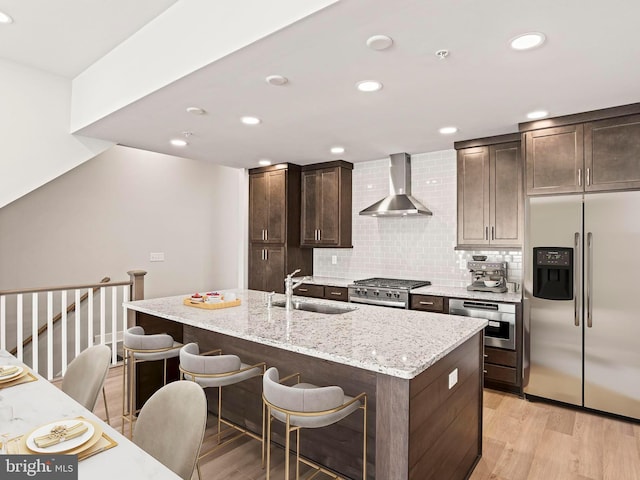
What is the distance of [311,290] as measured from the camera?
503cm

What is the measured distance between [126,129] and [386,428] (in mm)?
3569

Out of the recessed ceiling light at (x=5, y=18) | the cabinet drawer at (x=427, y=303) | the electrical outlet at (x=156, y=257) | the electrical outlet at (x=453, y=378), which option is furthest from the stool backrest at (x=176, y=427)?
the electrical outlet at (x=156, y=257)

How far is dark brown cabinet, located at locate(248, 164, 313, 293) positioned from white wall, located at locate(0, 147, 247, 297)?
0.83ft

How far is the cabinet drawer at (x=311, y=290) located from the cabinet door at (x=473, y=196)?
5.99ft

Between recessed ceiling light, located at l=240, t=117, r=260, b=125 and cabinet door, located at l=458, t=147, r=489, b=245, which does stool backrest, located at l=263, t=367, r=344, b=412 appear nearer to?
recessed ceiling light, located at l=240, t=117, r=260, b=125

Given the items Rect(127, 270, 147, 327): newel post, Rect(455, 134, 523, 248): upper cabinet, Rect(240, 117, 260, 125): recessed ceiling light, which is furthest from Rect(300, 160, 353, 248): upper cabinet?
Rect(127, 270, 147, 327): newel post

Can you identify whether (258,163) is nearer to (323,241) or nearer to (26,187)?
(323,241)

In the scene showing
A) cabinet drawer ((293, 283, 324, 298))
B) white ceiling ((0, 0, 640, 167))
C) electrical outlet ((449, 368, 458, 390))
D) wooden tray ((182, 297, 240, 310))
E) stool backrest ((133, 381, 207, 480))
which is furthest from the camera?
cabinet drawer ((293, 283, 324, 298))

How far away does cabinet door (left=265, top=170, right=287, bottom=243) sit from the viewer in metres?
5.32

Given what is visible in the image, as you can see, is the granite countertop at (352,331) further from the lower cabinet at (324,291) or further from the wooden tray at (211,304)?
the lower cabinet at (324,291)

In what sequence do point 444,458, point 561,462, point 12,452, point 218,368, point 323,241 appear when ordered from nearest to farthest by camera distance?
point 12,452 → point 444,458 → point 218,368 → point 561,462 → point 323,241

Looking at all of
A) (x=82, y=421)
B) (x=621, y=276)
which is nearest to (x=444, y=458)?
(x=82, y=421)

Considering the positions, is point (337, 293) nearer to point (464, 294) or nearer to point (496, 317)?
point (464, 294)

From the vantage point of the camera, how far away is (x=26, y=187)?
11.6 ft
